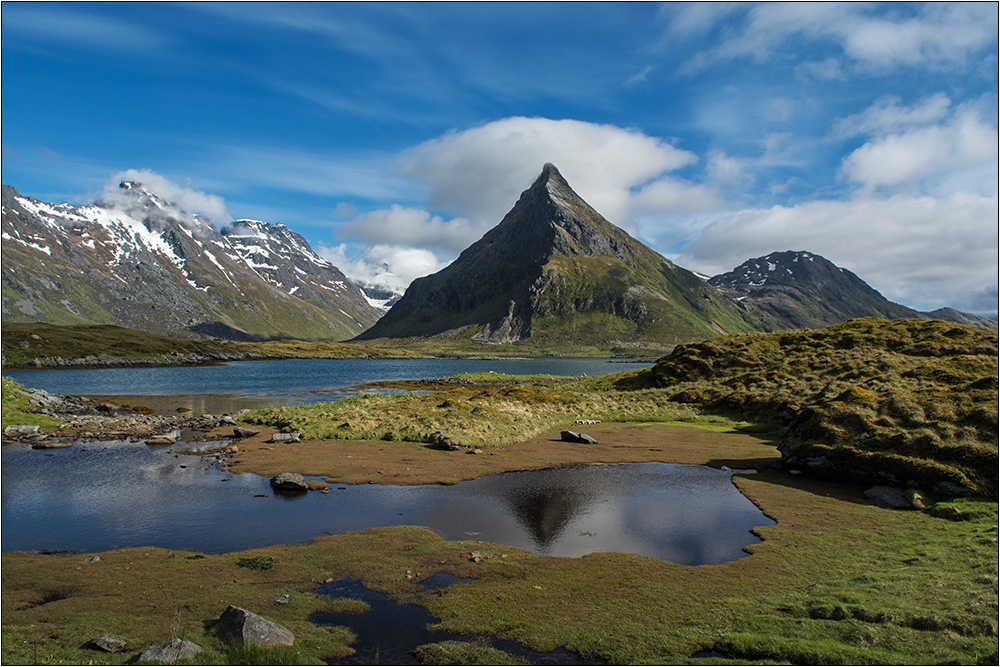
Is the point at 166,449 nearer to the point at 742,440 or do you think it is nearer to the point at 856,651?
the point at 856,651

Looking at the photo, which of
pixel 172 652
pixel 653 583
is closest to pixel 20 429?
pixel 172 652

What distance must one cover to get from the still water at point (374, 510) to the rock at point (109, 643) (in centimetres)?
831

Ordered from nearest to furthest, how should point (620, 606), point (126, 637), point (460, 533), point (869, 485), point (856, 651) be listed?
point (856, 651) < point (126, 637) < point (620, 606) < point (460, 533) < point (869, 485)

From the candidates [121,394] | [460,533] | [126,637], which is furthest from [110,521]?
[121,394]

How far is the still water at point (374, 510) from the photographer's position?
71.4 feet

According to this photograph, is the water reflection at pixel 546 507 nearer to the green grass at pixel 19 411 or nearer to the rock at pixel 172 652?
the rock at pixel 172 652

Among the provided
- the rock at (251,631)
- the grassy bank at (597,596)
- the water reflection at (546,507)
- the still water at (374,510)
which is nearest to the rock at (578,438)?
the still water at (374,510)

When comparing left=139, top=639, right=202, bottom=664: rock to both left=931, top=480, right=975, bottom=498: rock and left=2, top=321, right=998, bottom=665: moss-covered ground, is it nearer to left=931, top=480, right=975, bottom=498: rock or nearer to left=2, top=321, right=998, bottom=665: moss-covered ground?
left=2, top=321, right=998, bottom=665: moss-covered ground

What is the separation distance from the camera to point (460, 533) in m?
22.9

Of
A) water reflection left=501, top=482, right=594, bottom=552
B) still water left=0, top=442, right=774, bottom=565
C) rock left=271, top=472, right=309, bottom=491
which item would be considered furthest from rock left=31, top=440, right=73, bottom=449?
water reflection left=501, top=482, right=594, bottom=552

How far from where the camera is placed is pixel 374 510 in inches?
1027

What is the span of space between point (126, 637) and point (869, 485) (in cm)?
3398

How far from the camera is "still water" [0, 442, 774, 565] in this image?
2177 centimetres

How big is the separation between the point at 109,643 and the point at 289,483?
17.0 metres
